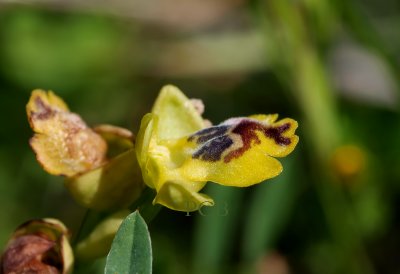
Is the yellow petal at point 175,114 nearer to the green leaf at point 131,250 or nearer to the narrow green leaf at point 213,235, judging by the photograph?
the green leaf at point 131,250

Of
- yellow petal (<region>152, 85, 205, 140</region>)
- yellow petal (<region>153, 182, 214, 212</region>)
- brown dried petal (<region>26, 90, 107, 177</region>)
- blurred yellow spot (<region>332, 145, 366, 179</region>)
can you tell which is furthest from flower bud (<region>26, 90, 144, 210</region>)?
blurred yellow spot (<region>332, 145, 366, 179</region>)

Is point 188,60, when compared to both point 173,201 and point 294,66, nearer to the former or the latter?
point 294,66

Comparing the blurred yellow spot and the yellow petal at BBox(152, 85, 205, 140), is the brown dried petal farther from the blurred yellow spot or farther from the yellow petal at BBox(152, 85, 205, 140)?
the blurred yellow spot

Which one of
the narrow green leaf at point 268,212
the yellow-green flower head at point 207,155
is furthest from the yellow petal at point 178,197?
the narrow green leaf at point 268,212

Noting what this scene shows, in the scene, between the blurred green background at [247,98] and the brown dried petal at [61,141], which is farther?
the blurred green background at [247,98]

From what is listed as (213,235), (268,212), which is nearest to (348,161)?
(268,212)
